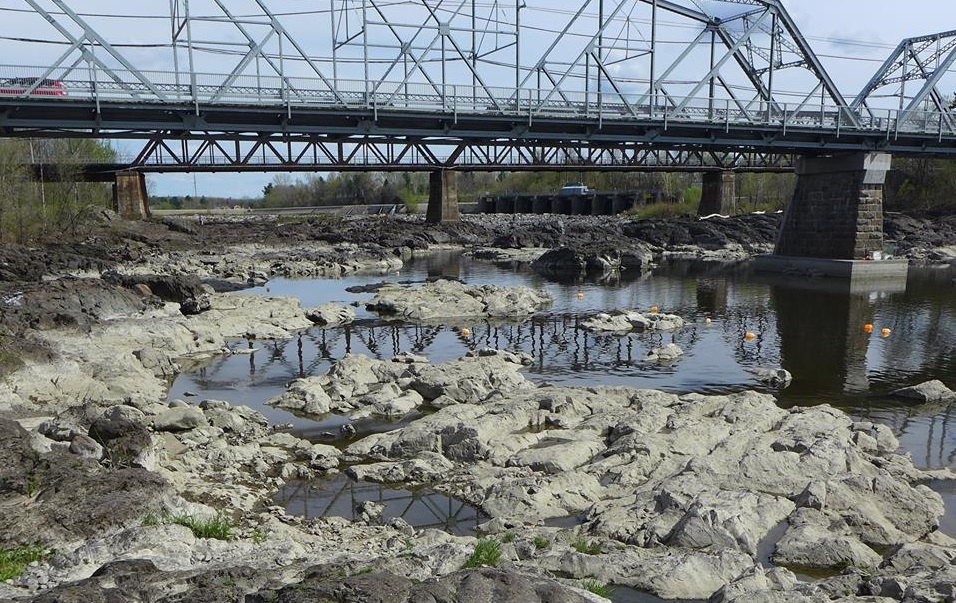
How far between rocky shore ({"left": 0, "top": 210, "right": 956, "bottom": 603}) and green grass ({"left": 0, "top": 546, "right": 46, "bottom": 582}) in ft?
0.23

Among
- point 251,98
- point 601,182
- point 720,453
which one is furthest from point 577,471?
point 601,182

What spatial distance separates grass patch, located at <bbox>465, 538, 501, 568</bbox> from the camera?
7.77 m

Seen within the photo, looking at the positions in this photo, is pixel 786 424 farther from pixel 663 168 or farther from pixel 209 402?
pixel 663 168

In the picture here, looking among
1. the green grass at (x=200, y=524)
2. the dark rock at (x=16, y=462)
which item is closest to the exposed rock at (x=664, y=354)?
the green grass at (x=200, y=524)

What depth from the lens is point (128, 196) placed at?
214ft

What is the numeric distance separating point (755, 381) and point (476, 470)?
1110 cm

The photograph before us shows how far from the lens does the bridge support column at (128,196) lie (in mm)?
64438

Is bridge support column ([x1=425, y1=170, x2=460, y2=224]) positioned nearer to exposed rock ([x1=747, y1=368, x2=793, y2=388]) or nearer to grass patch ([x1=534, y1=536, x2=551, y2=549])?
exposed rock ([x1=747, y1=368, x2=793, y2=388])

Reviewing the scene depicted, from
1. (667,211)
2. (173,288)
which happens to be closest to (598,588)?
(173,288)

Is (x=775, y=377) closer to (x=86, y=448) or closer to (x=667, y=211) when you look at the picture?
(x=86, y=448)

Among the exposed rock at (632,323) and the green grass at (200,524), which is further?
the exposed rock at (632,323)

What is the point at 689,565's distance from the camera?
8242 millimetres

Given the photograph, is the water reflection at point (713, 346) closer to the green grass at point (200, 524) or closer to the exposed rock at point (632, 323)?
the exposed rock at point (632, 323)

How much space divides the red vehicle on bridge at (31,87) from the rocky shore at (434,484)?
10.9m
